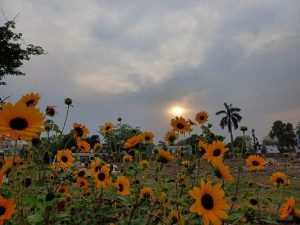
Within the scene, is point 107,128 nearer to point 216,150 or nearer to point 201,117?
point 201,117

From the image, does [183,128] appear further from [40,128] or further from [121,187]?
[40,128]

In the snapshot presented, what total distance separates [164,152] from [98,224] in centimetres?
122

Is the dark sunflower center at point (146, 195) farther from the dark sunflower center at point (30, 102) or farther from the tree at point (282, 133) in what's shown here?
the tree at point (282, 133)

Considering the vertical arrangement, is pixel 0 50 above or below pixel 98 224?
above

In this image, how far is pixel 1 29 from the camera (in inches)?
902

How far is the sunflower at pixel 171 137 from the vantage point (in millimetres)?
4184

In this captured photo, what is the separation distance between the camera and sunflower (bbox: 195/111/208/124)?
17.3 ft

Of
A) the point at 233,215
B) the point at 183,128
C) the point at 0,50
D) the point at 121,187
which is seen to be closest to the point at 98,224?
the point at 121,187

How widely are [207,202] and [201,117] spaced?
3.39 meters

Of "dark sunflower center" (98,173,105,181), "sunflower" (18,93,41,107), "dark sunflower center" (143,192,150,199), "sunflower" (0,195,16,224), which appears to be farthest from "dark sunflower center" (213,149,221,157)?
"sunflower" (0,195,16,224)

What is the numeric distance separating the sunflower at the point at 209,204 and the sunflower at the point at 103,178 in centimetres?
157

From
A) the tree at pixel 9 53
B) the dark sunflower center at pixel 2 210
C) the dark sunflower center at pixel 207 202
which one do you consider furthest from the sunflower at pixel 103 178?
the tree at pixel 9 53

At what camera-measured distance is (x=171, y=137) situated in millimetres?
4207

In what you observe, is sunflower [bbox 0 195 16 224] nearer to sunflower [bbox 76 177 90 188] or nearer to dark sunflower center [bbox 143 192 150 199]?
dark sunflower center [bbox 143 192 150 199]
